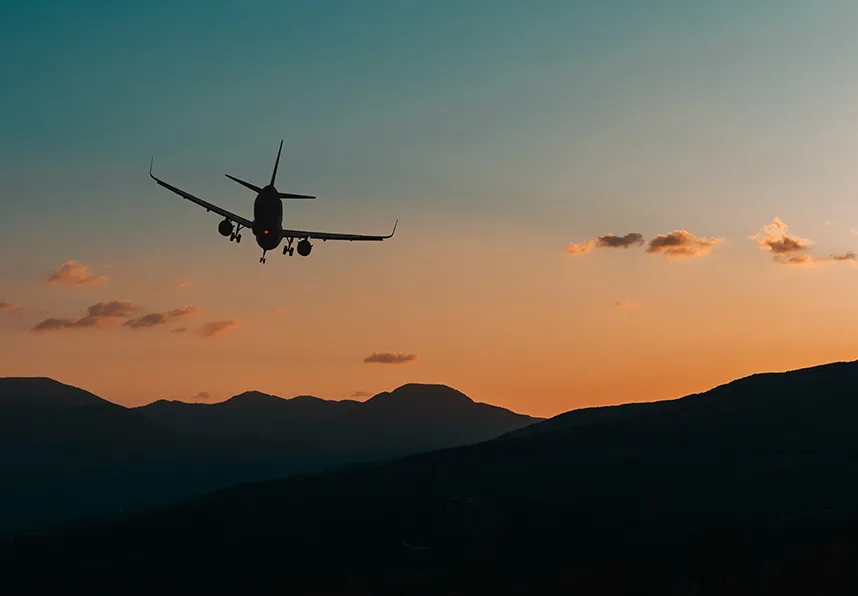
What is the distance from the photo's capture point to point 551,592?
17475cm

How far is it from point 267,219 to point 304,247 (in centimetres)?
403

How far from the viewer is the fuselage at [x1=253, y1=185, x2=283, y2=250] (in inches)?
3351

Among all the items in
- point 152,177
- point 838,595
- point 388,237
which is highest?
point 152,177

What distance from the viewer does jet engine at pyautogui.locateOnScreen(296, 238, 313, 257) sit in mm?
86750

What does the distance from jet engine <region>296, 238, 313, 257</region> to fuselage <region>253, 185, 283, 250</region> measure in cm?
192

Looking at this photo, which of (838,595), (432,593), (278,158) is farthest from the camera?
(432,593)

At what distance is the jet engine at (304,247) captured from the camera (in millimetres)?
86750

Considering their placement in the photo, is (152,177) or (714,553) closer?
(152,177)

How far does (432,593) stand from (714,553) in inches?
2298

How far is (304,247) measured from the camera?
8681 cm

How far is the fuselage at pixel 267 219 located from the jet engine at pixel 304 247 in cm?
192

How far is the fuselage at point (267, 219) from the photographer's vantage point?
85.1 meters

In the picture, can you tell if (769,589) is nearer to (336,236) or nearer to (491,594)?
(491,594)

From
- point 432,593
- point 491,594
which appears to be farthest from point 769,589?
point 432,593
